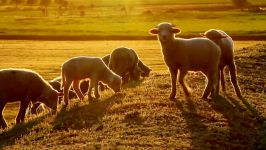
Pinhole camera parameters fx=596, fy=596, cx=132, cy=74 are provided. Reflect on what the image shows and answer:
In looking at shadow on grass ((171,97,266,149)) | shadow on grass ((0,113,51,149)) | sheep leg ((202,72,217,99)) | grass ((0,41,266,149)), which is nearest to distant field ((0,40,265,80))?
grass ((0,41,266,149))

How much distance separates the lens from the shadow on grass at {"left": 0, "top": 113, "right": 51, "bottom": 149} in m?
15.5

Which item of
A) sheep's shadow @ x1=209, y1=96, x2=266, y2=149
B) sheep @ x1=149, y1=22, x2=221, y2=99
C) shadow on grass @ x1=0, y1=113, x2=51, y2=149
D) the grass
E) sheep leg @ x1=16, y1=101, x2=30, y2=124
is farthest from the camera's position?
sheep leg @ x1=16, y1=101, x2=30, y2=124

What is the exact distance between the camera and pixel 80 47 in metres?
59.5

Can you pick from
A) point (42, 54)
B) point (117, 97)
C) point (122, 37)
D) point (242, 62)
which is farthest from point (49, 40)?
point (117, 97)

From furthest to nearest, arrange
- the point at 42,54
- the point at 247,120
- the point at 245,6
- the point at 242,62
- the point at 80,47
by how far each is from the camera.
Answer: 1. the point at 245,6
2. the point at 80,47
3. the point at 42,54
4. the point at 242,62
5. the point at 247,120

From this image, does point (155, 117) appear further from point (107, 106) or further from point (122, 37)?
point (122, 37)

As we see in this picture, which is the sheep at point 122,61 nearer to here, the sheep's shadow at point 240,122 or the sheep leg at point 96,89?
the sheep leg at point 96,89

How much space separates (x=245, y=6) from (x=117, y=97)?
125696 mm

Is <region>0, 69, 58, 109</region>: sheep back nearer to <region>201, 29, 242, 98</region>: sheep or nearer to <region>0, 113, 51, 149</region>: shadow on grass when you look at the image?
<region>0, 113, 51, 149</region>: shadow on grass

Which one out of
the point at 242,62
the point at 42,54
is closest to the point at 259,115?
the point at 242,62

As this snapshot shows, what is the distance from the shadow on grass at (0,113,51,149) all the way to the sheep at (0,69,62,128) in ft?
4.81

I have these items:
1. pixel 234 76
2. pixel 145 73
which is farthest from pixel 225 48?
pixel 145 73

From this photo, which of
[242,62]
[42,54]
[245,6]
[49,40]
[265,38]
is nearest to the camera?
[242,62]

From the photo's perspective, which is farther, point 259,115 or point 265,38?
point 265,38
